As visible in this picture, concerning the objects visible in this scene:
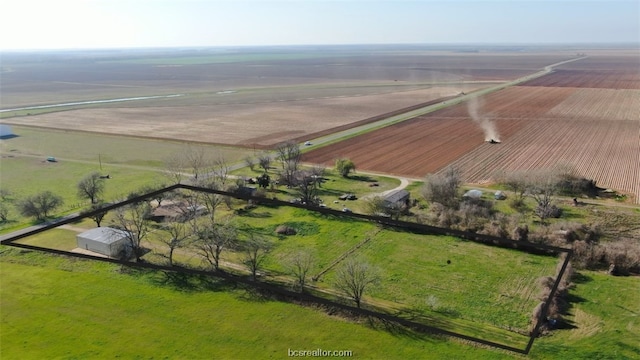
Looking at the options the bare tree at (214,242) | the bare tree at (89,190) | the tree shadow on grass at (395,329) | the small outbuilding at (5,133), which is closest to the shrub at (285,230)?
the bare tree at (214,242)

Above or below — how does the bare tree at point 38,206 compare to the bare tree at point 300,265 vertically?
above

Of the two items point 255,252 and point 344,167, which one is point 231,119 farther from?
point 255,252

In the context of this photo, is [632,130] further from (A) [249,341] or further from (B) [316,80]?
(B) [316,80]

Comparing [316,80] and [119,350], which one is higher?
[316,80]

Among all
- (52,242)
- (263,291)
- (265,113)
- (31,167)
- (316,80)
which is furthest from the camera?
(316,80)

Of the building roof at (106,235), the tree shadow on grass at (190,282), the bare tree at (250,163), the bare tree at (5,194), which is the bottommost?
the tree shadow on grass at (190,282)

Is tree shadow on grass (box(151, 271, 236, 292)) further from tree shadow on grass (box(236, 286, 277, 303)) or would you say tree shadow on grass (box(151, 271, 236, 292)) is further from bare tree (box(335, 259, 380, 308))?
bare tree (box(335, 259, 380, 308))

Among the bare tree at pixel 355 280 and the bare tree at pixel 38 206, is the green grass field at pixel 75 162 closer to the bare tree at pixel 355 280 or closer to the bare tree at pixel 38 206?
the bare tree at pixel 38 206

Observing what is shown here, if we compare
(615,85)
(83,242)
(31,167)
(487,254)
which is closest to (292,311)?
(487,254)
